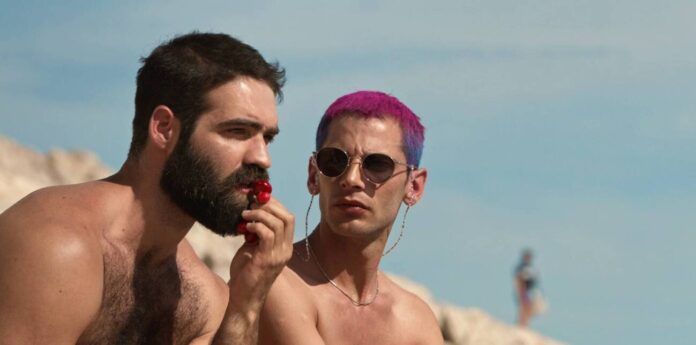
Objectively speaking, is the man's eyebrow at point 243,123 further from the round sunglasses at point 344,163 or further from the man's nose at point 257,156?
the round sunglasses at point 344,163

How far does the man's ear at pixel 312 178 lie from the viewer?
30.0 feet

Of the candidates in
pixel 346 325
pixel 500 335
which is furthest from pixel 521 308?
pixel 346 325

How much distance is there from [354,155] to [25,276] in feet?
7.98

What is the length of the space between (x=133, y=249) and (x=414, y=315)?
2366 millimetres

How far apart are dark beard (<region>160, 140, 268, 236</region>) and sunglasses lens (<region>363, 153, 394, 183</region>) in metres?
1.57

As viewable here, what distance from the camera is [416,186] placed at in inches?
377

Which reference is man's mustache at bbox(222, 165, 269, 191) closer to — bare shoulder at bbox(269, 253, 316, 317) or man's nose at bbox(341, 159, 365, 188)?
bare shoulder at bbox(269, 253, 316, 317)

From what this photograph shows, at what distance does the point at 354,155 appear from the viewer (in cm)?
901

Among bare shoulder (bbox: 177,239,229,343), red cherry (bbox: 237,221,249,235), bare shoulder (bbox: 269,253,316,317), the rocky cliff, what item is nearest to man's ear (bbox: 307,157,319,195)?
bare shoulder (bbox: 269,253,316,317)

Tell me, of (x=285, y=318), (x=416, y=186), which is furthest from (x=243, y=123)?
(x=416, y=186)

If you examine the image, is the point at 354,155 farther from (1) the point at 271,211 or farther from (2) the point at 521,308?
(2) the point at 521,308

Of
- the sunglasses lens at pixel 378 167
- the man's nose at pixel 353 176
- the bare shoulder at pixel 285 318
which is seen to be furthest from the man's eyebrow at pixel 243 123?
the sunglasses lens at pixel 378 167

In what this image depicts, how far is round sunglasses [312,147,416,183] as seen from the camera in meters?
8.96

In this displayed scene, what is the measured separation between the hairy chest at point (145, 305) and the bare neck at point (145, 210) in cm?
10
